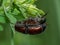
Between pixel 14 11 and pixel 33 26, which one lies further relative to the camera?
pixel 33 26

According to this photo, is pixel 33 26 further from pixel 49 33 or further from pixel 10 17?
pixel 49 33

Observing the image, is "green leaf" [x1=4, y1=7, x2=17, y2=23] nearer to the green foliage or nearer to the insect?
the green foliage

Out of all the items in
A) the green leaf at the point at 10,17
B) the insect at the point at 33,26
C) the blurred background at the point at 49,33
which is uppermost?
the green leaf at the point at 10,17

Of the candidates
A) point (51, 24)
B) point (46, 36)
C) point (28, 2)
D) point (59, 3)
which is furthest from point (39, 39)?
point (28, 2)

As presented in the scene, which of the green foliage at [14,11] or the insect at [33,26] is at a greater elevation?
the green foliage at [14,11]

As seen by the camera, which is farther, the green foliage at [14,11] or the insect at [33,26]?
the insect at [33,26]

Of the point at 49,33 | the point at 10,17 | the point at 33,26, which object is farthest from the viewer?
the point at 49,33

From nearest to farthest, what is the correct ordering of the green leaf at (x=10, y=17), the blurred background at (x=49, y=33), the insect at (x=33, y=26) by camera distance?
the green leaf at (x=10, y=17) → the insect at (x=33, y=26) → the blurred background at (x=49, y=33)

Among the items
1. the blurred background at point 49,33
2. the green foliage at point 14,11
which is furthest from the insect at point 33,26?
the blurred background at point 49,33

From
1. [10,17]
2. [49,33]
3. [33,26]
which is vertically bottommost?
[49,33]

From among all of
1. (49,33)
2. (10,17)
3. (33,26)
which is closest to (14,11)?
(10,17)

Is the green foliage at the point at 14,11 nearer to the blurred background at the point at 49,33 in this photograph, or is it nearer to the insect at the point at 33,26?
the insect at the point at 33,26

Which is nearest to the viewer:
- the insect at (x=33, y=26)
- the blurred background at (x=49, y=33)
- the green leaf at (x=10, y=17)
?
the green leaf at (x=10, y=17)
